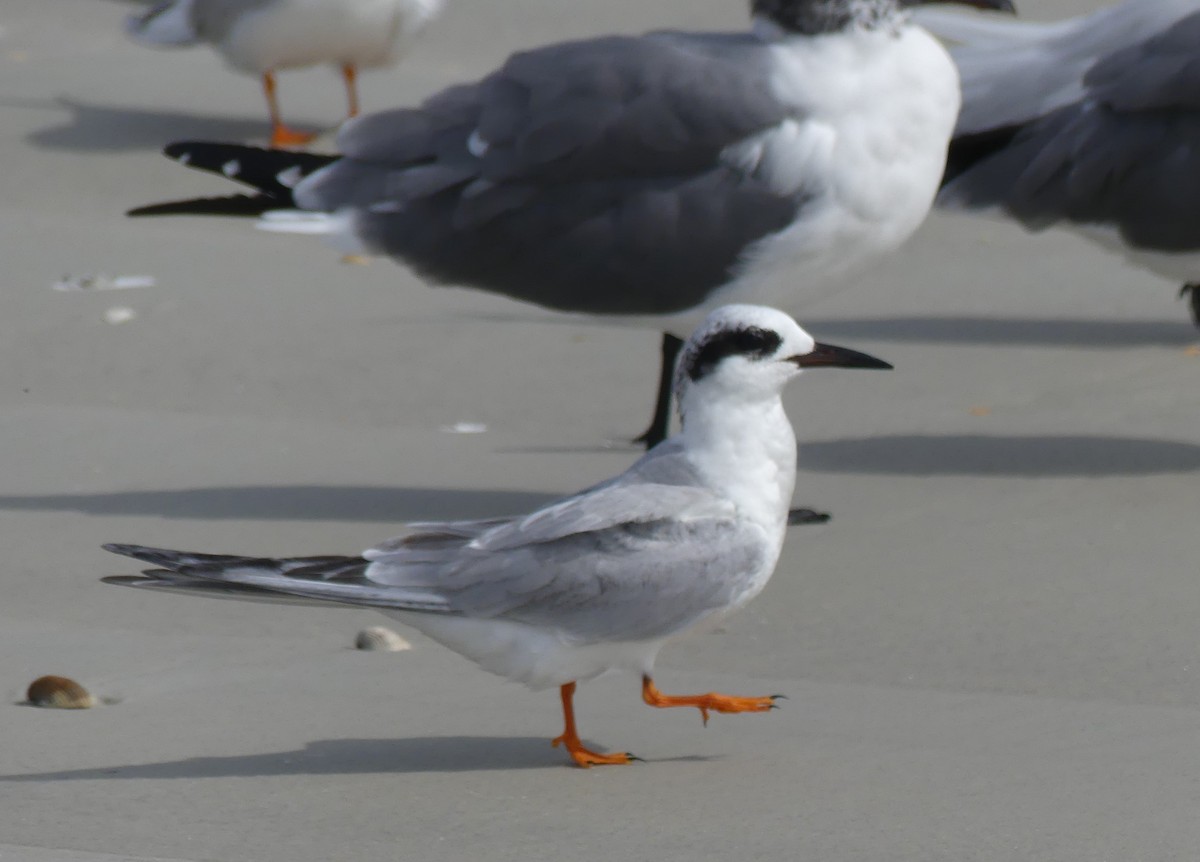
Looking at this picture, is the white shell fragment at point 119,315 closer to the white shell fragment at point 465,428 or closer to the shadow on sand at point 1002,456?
the white shell fragment at point 465,428

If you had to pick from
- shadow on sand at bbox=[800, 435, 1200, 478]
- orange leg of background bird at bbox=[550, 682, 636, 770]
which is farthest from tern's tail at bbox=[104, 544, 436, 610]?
shadow on sand at bbox=[800, 435, 1200, 478]

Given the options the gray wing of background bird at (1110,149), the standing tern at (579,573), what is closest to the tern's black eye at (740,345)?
the standing tern at (579,573)

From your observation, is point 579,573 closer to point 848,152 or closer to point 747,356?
point 747,356

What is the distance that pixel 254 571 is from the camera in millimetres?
3094

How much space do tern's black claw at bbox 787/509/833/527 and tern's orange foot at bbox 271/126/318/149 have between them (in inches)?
172

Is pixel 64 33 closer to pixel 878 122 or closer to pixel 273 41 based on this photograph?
pixel 273 41

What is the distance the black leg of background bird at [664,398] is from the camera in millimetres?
5102

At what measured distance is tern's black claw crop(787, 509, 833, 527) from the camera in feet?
15.4

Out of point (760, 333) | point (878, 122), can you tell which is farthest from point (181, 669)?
point (878, 122)

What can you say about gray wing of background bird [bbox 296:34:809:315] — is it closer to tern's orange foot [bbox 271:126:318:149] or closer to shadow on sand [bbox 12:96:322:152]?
tern's orange foot [bbox 271:126:318:149]

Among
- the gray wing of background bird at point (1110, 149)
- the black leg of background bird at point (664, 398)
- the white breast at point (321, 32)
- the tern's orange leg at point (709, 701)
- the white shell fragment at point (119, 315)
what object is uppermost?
the white breast at point (321, 32)

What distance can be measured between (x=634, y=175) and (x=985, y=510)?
3.63 ft

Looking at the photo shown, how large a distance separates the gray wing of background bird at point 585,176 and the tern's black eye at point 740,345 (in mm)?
1271

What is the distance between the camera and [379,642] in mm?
3891
